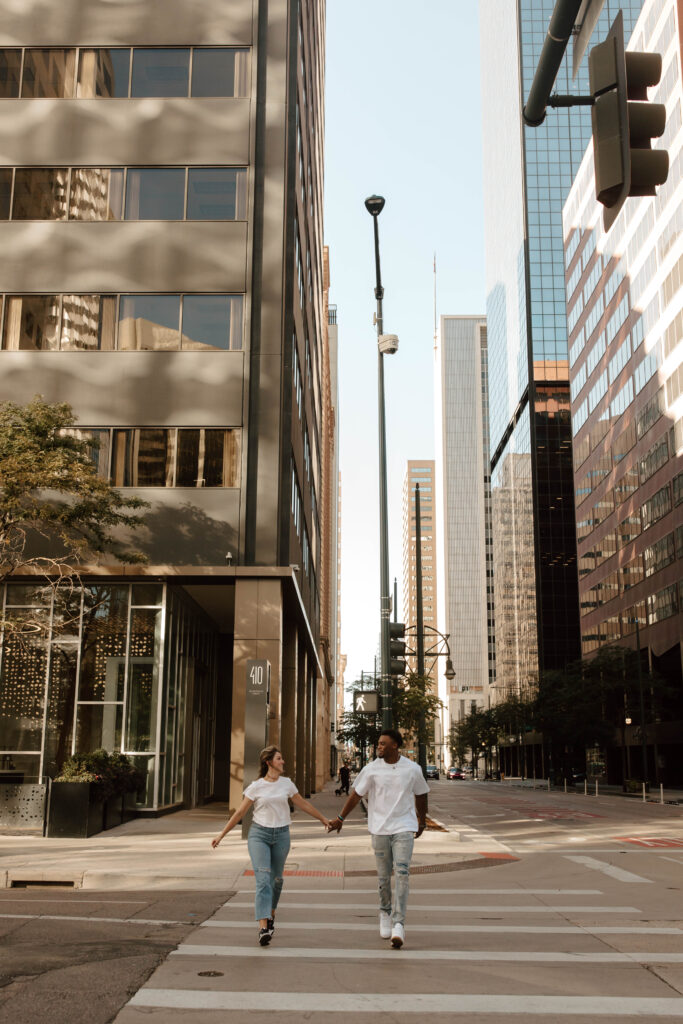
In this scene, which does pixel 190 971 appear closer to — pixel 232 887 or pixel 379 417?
pixel 232 887

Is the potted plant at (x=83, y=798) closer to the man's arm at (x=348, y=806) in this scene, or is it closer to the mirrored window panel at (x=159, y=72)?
the man's arm at (x=348, y=806)

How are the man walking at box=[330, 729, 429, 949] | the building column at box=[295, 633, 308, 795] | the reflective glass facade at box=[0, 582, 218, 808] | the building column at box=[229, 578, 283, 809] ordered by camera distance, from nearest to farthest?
1. the man walking at box=[330, 729, 429, 949]
2. the building column at box=[229, 578, 283, 809]
3. the reflective glass facade at box=[0, 582, 218, 808]
4. the building column at box=[295, 633, 308, 795]

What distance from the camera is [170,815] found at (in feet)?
82.6

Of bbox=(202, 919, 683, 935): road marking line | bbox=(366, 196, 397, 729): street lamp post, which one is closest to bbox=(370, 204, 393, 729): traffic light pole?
bbox=(366, 196, 397, 729): street lamp post

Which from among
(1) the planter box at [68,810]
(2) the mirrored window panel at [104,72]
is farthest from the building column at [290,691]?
(2) the mirrored window panel at [104,72]

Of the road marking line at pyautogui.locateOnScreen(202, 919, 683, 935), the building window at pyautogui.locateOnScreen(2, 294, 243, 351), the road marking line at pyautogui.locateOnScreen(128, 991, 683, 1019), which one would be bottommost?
the road marking line at pyautogui.locateOnScreen(202, 919, 683, 935)

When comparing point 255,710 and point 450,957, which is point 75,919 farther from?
point 255,710

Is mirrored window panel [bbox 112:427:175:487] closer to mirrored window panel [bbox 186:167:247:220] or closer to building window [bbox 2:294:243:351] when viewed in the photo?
building window [bbox 2:294:243:351]

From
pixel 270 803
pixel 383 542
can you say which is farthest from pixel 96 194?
pixel 270 803

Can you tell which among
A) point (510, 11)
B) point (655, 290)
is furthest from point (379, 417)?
point (510, 11)

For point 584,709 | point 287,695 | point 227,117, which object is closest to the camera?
point 227,117

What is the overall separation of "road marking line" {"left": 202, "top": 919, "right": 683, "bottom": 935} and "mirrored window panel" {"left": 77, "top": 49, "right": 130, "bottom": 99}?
24065 millimetres

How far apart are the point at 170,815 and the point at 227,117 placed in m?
18.7

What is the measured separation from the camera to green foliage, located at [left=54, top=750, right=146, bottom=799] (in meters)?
19.2
